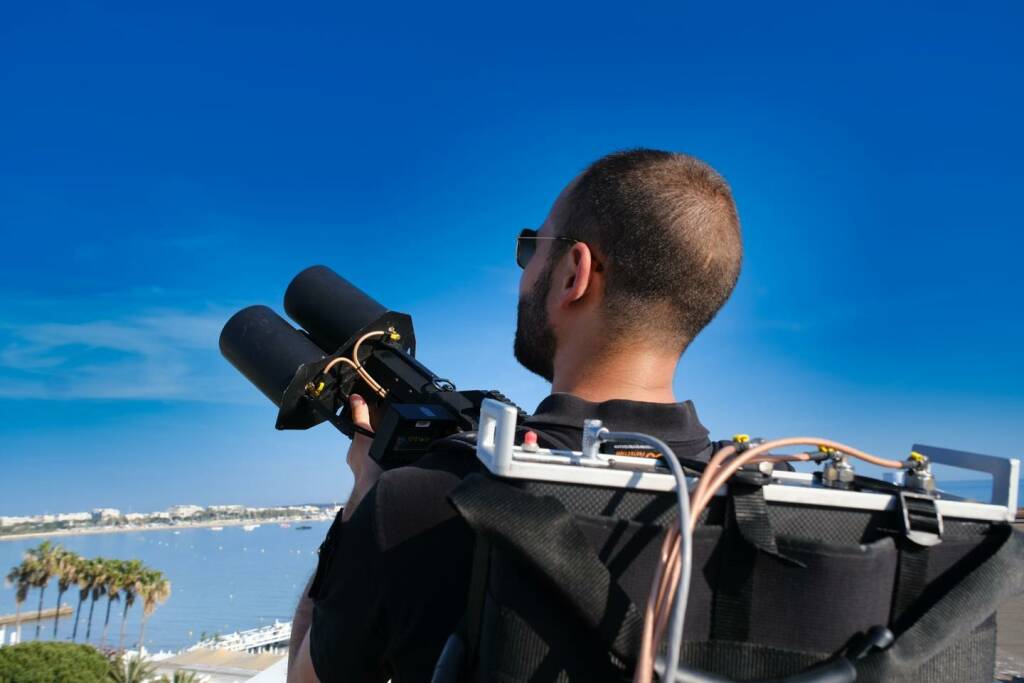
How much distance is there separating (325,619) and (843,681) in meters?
0.83

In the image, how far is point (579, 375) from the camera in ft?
4.91

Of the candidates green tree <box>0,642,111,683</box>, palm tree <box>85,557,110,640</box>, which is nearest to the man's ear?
green tree <box>0,642,111,683</box>

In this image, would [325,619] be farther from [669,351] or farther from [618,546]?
[669,351]

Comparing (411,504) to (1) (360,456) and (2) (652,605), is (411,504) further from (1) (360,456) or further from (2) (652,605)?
(1) (360,456)

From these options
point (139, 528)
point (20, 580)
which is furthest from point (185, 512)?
point (20, 580)

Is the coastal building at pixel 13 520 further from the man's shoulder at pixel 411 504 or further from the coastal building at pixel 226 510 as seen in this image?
the man's shoulder at pixel 411 504

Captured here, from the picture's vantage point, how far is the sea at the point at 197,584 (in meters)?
84.7

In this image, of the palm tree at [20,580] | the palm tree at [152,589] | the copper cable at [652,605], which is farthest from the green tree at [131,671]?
the copper cable at [652,605]

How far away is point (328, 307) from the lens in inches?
A: 117

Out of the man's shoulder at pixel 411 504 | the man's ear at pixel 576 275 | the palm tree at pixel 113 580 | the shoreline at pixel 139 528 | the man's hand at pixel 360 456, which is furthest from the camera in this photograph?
the shoreline at pixel 139 528

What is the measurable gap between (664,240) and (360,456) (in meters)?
1.37

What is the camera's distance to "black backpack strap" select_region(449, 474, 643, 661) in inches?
36.5

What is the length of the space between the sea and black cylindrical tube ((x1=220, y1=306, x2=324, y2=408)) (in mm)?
50973

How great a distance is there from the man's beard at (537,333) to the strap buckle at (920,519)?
763mm
